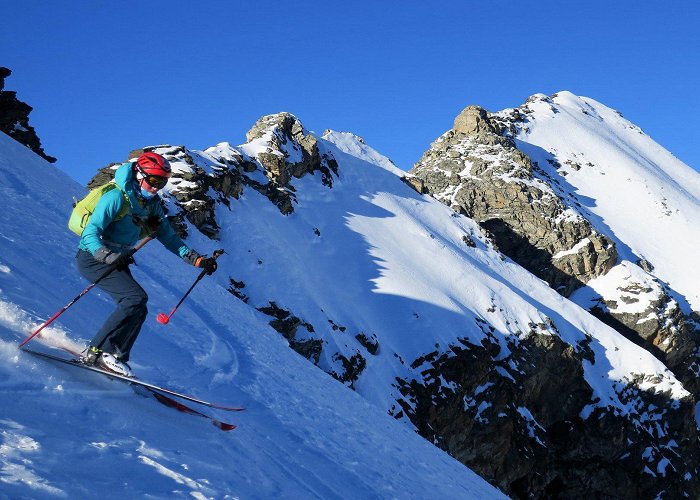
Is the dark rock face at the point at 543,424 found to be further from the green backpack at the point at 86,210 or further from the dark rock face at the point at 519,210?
the green backpack at the point at 86,210

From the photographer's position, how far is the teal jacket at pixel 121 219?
587 centimetres

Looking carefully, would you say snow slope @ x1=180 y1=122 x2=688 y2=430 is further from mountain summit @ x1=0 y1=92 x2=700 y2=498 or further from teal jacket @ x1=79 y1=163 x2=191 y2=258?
teal jacket @ x1=79 y1=163 x2=191 y2=258

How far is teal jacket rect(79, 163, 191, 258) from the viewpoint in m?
5.87

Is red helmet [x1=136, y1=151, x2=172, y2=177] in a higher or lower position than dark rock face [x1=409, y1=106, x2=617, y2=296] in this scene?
lower

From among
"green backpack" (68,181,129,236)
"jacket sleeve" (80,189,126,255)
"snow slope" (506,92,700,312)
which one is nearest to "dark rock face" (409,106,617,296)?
"snow slope" (506,92,700,312)

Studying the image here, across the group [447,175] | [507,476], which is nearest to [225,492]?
[507,476]

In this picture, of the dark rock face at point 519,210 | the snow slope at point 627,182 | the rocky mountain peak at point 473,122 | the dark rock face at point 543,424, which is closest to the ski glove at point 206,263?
the dark rock face at point 543,424

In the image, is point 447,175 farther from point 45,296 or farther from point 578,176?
point 45,296

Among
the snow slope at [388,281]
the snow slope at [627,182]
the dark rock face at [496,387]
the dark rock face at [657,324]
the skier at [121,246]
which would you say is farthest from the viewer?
the snow slope at [627,182]

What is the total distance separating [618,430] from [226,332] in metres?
50.6

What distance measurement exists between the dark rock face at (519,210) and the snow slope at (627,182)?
42.9 ft

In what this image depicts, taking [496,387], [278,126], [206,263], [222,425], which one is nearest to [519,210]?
[278,126]

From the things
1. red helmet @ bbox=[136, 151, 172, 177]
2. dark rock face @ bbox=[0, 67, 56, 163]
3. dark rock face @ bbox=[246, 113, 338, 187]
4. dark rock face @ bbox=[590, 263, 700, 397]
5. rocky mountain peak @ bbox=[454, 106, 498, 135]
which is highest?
rocky mountain peak @ bbox=[454, 106, 498, 135]

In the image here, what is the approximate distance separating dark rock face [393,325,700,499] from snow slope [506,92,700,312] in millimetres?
38075
